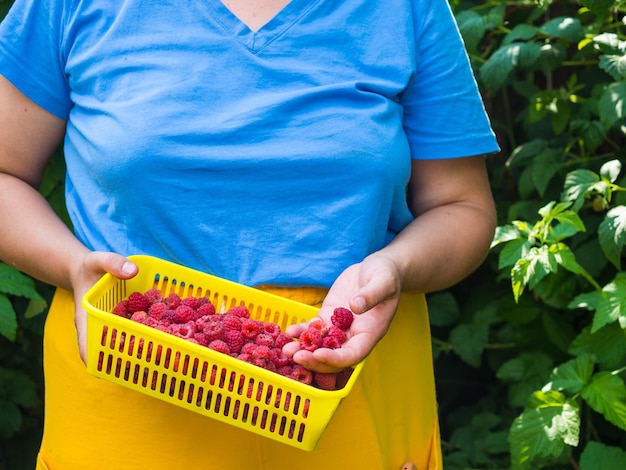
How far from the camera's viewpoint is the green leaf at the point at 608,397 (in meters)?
1.95

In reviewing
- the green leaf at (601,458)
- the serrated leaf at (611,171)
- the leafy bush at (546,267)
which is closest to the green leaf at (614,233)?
the leafy bush at (546,267)

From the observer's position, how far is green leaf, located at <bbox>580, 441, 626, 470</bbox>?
2.12 metres

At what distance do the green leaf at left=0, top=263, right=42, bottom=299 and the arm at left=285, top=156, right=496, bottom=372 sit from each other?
89 centimetres

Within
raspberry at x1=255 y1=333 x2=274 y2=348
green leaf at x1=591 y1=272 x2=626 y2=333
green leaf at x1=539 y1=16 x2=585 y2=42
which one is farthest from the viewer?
green leaf at x1=539 y1=16 x2=585 y2=42

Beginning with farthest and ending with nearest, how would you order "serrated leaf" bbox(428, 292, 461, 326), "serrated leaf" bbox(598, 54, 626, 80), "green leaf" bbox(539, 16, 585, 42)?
1. "serrated leaf" bbox(428, 292, 461, 326)
2. "green leaf" bbox(539, 16, 585, 42)
3. "serrated leaf" bbox(598, 54, 626, 80)

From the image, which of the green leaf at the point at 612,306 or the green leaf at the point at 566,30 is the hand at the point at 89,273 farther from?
the green leaf at the point at 566,30

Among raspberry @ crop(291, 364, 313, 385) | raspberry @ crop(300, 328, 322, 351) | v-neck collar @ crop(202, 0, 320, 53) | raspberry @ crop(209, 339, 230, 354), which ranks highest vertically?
v-neck collar @ crop(202, 0, 320, 53)

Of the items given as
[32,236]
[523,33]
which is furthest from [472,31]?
[32,236]

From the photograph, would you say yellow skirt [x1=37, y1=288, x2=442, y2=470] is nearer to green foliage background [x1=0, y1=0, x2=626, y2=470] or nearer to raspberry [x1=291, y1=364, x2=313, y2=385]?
raspberry [x1=291, y1=364, x2=313, y2=385]

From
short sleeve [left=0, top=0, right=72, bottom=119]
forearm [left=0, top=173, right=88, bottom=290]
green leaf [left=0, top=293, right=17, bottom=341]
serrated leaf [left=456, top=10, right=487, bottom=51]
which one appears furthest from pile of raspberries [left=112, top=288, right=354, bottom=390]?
serrated leaf [left=456, top=10, right=487, bottom=51]

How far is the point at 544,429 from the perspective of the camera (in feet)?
6.47

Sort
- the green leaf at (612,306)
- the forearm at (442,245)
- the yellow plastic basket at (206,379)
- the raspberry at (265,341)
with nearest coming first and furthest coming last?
the yellow plastic basket at (206,379), the raspberry at (265,341), the forearm at (442,245), the green leaf at (612,306)

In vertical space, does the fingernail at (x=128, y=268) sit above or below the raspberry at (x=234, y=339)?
above

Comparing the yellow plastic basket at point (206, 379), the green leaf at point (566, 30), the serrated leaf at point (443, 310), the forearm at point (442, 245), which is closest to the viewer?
the yellow plastic basket at point (206, 379)
